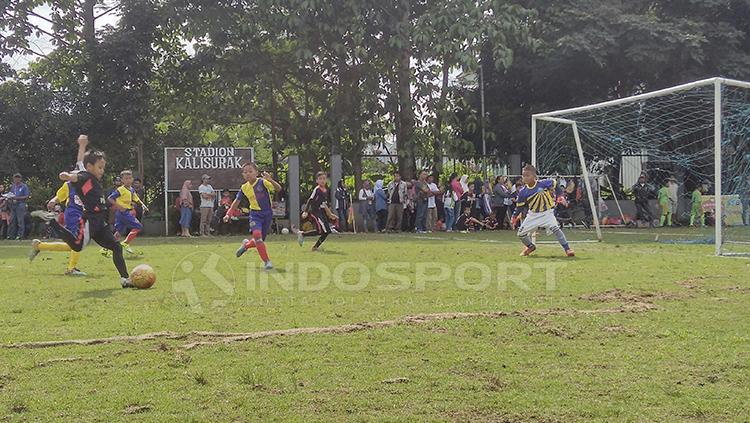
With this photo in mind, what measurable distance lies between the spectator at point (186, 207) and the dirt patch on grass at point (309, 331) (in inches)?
648

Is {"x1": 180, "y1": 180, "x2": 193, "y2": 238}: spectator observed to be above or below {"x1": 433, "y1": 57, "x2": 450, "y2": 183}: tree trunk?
below

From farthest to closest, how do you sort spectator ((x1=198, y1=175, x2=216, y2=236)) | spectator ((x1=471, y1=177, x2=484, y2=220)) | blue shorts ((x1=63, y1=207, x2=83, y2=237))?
1. spectator ((x1=471, y1=177, x2=484, y2=220))
2. spectator ((x1=198, y1=175, x2=216, y2=236))
3. blue shorts ((x1=63, y1=207, x2=83, y2=237))

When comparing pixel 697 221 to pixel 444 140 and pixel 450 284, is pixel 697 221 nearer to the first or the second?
pixel 444 140

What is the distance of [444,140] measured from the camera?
27094mm

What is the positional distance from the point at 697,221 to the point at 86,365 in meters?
24.2

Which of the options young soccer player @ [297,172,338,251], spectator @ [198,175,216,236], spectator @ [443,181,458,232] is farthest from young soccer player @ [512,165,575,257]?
spectator @ [198,175,216,236]

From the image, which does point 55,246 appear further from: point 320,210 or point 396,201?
point 396,201

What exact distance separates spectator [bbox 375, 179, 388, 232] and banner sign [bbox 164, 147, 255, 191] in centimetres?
416

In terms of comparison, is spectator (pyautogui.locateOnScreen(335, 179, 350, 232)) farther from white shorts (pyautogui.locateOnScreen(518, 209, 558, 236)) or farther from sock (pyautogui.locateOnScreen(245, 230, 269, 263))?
sock (pyautogui.locateOnScreen(245, 230, 269, 263))

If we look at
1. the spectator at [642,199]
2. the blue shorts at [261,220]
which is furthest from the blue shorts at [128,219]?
the spectator at [642,199]

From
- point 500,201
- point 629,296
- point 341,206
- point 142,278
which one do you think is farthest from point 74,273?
point 500,201

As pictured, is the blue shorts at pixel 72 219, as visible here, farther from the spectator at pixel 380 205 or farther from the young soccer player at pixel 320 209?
the spectator at pixel 380 205

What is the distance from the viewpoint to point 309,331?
699 centimetres

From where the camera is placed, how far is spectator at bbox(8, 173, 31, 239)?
2294cm
